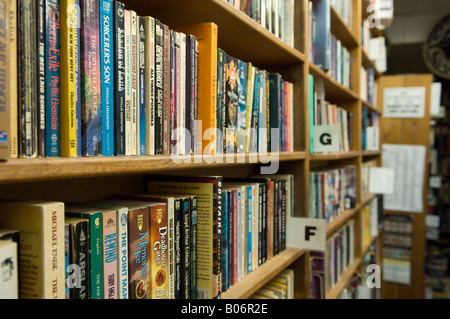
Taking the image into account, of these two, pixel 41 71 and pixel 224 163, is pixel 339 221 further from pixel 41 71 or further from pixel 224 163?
pixel 41 71

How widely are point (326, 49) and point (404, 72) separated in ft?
11.0

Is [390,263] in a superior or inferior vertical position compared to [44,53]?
inferior

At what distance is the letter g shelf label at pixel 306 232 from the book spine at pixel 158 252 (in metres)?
0.62

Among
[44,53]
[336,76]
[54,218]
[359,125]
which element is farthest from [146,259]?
[359,125]

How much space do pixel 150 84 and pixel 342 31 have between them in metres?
1.57

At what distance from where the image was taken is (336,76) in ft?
6.01

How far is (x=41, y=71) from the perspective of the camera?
0.48 metres

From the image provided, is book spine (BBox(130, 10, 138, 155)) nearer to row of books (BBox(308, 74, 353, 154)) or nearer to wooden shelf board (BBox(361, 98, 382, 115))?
row of books (BBox(308, 74, 353, 154))

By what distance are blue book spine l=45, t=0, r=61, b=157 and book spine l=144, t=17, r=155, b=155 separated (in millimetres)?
171

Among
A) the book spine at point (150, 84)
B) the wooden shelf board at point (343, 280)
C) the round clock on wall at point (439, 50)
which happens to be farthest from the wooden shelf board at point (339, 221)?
the round clock on wall at point (439, 50)

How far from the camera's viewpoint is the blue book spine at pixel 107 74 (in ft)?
1.83

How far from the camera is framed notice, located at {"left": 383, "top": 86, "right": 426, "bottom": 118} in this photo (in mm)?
3260

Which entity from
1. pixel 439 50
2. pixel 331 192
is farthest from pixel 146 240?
pixel 439 50

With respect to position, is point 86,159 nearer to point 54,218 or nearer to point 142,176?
point 54,218
